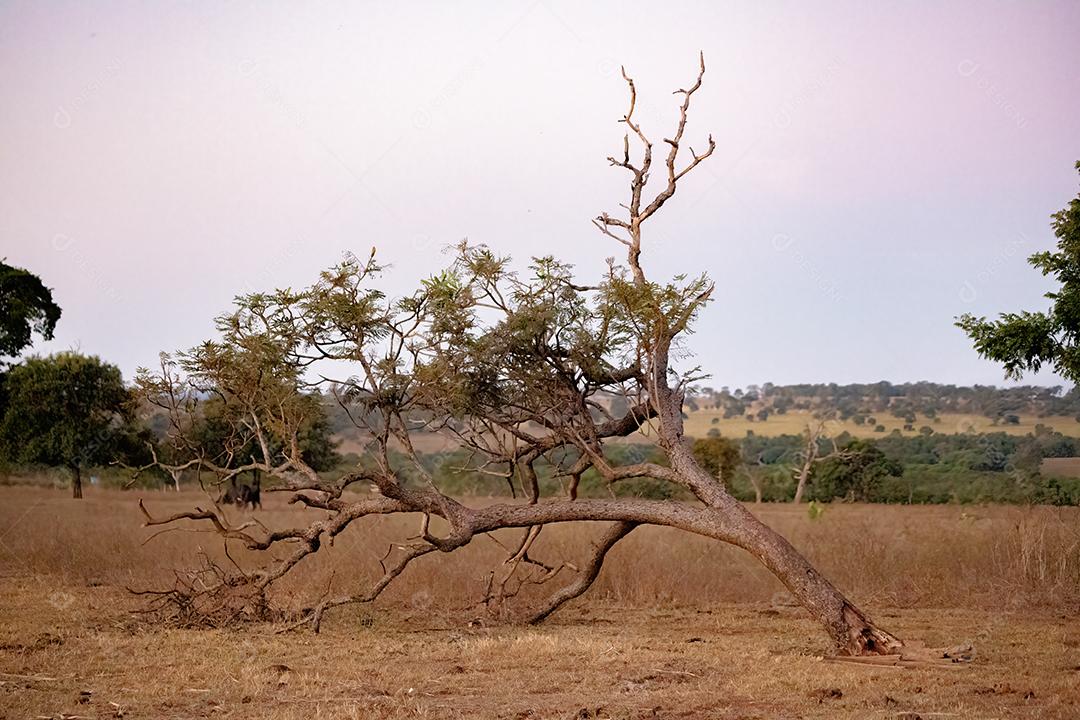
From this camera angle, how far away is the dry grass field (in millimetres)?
7648

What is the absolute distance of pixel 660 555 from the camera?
15359mm

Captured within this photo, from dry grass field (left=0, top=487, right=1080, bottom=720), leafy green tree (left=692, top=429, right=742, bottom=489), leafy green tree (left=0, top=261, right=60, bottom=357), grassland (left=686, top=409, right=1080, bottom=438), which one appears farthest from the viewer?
grassland (left=686, top=409, right=1080, bottom=438)

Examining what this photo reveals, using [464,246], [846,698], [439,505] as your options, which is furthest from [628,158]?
[846,698]

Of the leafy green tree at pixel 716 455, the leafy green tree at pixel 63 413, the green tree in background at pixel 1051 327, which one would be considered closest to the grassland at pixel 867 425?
the leafy green tree at pixel 716 455

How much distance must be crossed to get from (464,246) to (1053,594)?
7.72 metres

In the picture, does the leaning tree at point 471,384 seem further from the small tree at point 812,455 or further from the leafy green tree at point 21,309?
the leafy green tree at point 21,309

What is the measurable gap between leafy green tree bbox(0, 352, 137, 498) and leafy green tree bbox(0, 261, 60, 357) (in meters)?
0.89

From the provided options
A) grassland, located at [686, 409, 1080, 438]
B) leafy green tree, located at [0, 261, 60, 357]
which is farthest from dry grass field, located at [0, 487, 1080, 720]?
grassland, located at [686, 409, 1080, 438]

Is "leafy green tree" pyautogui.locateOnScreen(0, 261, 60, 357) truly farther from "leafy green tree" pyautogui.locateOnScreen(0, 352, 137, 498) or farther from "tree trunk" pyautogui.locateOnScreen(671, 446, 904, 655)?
"tree trunk" pyautogui.locateOnScreen(671, 446, 904, 655)

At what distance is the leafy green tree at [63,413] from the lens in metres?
27.1

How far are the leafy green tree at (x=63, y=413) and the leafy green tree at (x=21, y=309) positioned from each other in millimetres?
887

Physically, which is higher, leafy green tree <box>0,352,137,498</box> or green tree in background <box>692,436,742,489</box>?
leafy green tree <box>0,352,137,498</box>

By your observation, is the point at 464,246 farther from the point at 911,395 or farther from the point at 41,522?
the point at 911,395

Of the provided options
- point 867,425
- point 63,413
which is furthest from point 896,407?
point 63,413
